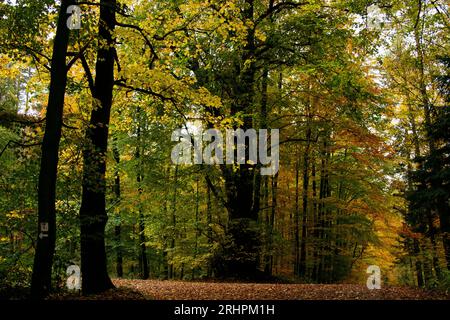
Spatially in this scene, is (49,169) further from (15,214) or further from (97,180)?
(15,214)

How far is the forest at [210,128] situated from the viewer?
827 centimetres

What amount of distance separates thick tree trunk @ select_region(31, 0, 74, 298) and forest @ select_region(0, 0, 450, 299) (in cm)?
2

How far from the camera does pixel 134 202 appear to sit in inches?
703

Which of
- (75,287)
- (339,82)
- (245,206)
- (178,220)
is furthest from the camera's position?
(178,220)

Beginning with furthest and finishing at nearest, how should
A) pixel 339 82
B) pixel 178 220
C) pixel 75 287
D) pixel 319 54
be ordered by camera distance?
1. pixel 178 220
2. pixel 319 54
3. pixel 339 82
4. pixel 75 287

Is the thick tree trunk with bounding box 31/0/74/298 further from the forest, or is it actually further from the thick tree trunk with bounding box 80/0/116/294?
the thick tree trunk with bounding box 80/0/116/294

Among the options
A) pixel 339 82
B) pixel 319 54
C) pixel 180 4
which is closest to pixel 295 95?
pixel 319 54

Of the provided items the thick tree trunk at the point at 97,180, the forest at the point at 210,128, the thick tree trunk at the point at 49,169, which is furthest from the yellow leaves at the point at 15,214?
the thick tree trunk at the point at 49,169

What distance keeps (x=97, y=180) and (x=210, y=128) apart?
18.1 ft

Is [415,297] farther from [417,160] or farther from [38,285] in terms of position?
[417,160]

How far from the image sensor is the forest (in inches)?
326

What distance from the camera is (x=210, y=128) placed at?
1334 centimetres

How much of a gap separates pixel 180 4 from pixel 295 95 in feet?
22.5

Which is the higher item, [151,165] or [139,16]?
[139,16]
